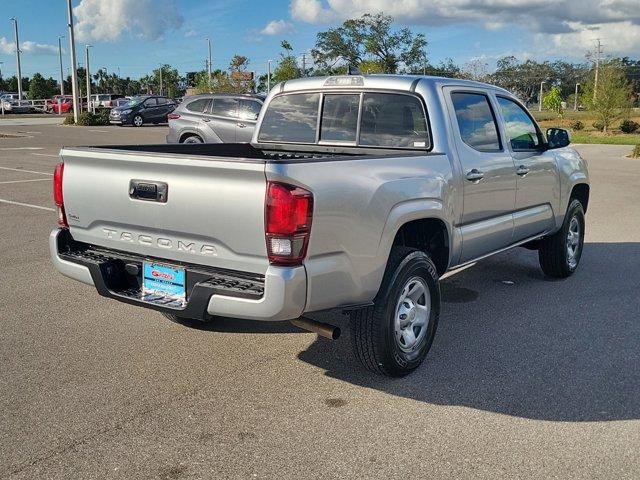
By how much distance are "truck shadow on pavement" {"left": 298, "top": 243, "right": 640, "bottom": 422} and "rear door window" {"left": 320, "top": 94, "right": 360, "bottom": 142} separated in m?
1.43

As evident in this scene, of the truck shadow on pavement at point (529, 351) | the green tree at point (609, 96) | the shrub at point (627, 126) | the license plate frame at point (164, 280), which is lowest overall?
the truck shadow on pavement at point (529, 351)

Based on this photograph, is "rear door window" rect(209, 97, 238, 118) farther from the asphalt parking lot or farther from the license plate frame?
the license plate frame

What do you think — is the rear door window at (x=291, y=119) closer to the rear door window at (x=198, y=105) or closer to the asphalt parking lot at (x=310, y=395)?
the asphalt parking lot at (x=310, y=395)

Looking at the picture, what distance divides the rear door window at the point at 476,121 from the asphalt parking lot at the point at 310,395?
1414 millimetres

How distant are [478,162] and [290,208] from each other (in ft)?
7.10

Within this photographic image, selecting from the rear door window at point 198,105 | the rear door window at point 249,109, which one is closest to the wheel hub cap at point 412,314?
the rear door window at point 249,109

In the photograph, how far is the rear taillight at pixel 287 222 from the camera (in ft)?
11.0

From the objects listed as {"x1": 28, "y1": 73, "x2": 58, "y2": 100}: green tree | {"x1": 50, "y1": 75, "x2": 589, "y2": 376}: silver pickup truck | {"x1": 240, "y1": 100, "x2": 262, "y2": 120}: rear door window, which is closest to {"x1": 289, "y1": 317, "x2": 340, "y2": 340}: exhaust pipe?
{"x1": 50, "y1": 75, "x2": 589, "y2": 376}: silver pickup truck

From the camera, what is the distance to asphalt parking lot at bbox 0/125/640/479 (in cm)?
326

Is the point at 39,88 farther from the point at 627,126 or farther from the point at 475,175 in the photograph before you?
the point at 475,175

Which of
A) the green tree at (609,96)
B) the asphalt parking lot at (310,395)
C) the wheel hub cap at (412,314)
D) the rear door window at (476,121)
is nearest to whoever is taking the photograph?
the asphalt parking lot at (310,395)

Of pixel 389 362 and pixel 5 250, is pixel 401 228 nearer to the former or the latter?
pixel 389 362

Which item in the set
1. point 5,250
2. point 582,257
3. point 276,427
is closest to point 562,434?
point 276,427

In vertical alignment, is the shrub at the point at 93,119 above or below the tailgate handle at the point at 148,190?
above
